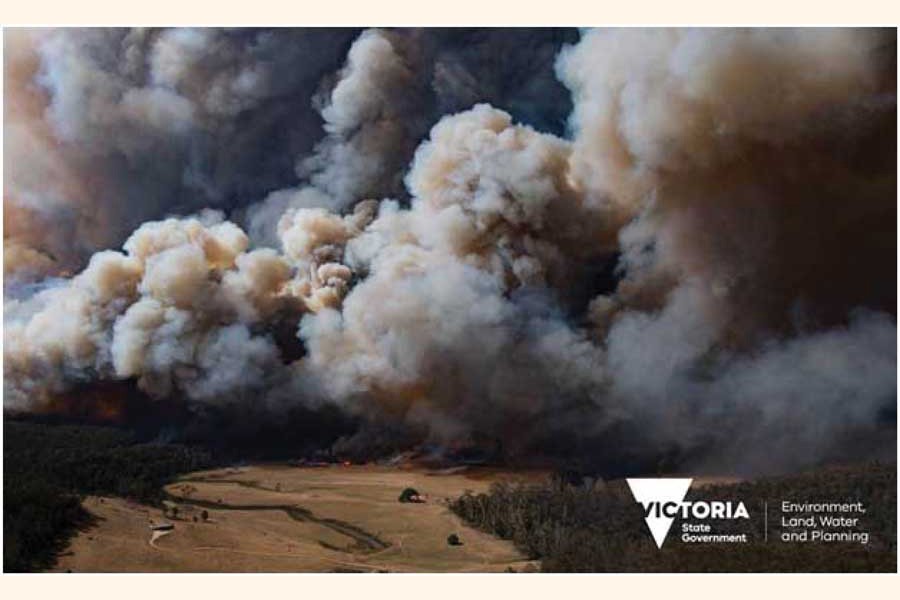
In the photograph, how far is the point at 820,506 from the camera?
6.36 m

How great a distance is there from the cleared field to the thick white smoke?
44 cm

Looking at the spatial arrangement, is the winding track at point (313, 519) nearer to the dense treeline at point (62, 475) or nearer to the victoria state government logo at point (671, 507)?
the dense treeline at point (62, 475)

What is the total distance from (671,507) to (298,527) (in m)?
2.40

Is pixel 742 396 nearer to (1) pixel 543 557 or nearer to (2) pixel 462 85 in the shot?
(1) pixel 543 557

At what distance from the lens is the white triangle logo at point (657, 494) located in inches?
251

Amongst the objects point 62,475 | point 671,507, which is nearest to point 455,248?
point 671,507

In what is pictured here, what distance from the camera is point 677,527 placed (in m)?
6.36

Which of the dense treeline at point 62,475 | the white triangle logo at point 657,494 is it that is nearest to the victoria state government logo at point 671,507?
the white triangle logo at point 657,494

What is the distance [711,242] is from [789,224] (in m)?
0.51

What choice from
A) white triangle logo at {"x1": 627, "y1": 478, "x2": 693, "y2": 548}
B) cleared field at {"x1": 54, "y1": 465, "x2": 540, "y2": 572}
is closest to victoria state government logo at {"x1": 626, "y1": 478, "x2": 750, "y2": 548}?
white triangle logo at {"x1": 627, "y1": 478, "x2": 693, "y2": 548}

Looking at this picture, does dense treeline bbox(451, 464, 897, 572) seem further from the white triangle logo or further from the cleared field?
the cleared field

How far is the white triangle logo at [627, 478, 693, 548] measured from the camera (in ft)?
20.9

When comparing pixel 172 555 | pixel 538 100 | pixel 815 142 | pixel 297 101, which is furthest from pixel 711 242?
pixel 172 555

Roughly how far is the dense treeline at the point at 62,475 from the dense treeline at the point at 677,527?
2.07m
